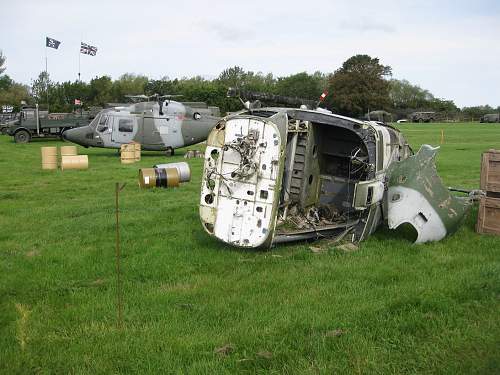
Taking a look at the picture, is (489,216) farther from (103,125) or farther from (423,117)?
(423,117)

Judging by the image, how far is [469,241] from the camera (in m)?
8.23

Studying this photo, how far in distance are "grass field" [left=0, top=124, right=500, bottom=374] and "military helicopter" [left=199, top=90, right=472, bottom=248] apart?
0.37 meters

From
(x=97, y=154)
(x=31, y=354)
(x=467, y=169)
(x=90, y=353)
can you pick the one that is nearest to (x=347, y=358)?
(x=90, y=353)

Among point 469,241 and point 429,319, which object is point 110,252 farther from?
point 469,241

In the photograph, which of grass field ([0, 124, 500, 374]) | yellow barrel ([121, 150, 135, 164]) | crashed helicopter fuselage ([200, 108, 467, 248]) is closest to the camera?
grass field ([0, 124, 500, 374])

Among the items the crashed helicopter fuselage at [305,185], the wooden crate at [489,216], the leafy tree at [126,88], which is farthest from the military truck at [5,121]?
the wooden crate at [489,216]

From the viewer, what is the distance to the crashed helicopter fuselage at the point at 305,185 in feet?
24.1

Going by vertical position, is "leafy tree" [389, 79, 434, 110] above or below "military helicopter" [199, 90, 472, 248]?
above

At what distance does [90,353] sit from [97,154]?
20.8m

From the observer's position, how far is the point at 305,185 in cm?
902

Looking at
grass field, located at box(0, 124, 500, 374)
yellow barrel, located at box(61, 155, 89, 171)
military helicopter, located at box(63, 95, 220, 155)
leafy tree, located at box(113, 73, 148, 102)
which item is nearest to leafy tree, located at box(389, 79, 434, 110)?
leafy tree, located at box(113, 73, 148, 102)

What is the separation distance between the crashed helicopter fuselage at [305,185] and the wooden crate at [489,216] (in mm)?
660

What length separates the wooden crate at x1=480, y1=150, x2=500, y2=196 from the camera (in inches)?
328

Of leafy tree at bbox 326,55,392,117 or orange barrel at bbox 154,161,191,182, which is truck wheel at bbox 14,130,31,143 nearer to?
orange barrel at bbox 154,161,191,182
